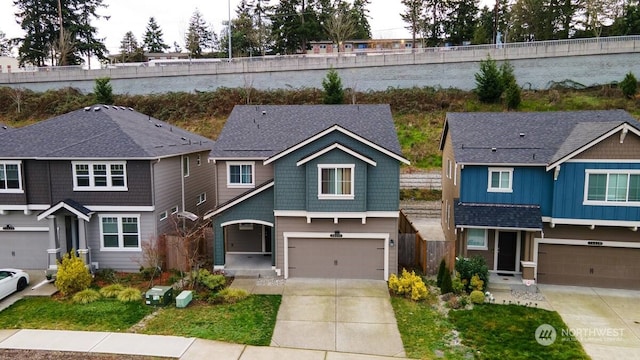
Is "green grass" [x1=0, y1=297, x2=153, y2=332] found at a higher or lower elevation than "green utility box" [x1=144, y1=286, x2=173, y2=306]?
lower

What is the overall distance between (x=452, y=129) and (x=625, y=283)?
961 centimetres

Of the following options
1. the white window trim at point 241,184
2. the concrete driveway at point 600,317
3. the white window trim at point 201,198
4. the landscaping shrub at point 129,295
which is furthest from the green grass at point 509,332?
the white window trim at point 201,198

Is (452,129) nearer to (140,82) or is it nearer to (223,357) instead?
(223,357)

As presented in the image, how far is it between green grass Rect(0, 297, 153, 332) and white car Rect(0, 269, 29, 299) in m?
0.74

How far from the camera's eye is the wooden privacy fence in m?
18.5

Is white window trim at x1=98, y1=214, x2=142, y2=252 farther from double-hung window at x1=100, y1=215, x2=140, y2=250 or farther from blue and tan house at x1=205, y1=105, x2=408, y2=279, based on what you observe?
blue and tan house at x1=205, y1=105, x2=408, y2=279

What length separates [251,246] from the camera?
825 inches

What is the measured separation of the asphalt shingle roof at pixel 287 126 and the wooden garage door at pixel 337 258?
453 centimetres

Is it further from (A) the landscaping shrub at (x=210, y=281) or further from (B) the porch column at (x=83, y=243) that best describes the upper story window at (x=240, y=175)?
(B) the porch column at (x=83, y=243)

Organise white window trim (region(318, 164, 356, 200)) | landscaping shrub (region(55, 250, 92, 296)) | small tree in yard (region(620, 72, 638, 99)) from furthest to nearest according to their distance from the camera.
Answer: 1. small tree in yard (region(620, 72, 638, 99))
2. white window trim (region(318, 164, 356, 200))
3. landscaping shrub (region(55, 250, 92, 296))

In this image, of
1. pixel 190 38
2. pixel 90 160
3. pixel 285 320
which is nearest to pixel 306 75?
pixel 90 160

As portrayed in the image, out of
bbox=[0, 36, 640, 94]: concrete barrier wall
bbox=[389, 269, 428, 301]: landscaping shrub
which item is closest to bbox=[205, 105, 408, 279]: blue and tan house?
bbox=[389, 269, 428, 301]: landscaping shrub

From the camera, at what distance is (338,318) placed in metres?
14.4

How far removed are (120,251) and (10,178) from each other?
6.01 m
